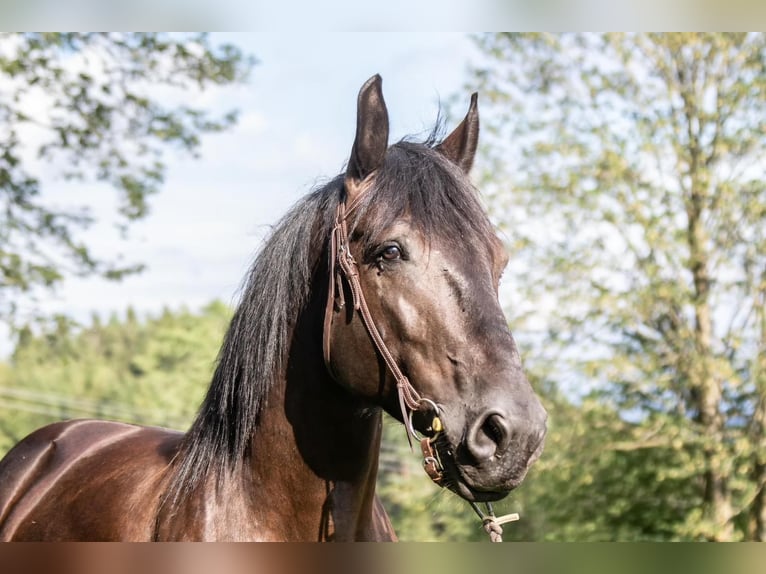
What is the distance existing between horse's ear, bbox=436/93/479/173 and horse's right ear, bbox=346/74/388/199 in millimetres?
417

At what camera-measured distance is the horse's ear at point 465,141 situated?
298cm

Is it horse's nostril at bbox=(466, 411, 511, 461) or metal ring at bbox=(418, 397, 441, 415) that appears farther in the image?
metal ring at bbox=(418, 397, 441, 415)

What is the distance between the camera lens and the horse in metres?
2.29

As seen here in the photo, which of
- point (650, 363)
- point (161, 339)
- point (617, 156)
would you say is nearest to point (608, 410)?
point (650, 363)

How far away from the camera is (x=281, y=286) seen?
8.93 ft

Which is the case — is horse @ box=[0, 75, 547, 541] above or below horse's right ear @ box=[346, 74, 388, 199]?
below

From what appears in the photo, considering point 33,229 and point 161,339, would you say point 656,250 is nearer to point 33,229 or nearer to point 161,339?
point 33,229

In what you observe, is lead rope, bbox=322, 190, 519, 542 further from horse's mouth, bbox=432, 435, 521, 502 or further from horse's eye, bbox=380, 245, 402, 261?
horse's eye, bbox=380, 245, 402, 261

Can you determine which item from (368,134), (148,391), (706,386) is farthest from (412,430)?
(148,391)

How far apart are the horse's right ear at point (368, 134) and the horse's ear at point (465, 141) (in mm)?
417

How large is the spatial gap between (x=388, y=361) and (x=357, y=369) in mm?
115

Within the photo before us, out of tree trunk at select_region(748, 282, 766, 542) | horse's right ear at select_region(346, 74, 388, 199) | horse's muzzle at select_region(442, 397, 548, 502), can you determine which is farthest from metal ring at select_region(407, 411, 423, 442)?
tree trunk at select_region(748, 282, 766, 542)

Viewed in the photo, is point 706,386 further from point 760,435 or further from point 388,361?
point 388,361

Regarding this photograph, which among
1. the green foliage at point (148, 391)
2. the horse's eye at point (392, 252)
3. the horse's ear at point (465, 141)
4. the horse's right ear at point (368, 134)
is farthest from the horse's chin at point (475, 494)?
the green foliage at point (148, 391)
